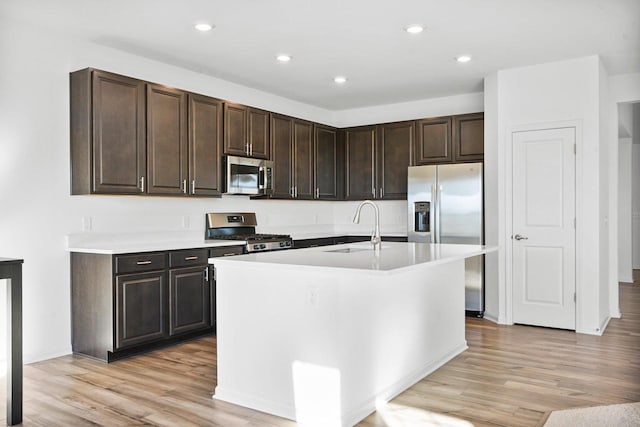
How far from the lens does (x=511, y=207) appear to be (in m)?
5.20

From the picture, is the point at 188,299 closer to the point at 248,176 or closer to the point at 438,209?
the point at 248,176

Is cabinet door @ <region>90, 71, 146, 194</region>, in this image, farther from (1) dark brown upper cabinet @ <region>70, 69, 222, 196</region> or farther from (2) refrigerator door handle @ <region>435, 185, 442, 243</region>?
(2) refrigerator door handle @ <region>435, 185, 442, 243</region>

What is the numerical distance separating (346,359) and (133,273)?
2.07 m

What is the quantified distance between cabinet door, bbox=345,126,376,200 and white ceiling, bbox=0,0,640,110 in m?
1.25

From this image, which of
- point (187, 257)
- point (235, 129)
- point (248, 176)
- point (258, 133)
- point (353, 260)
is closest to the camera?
point (353, 260)

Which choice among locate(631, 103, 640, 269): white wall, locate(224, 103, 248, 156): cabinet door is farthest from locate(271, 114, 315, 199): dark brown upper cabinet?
locate(631, 103, 640, 269): white wall

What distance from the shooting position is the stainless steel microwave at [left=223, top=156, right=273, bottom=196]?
5.19m

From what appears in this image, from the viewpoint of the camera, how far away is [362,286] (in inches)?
114

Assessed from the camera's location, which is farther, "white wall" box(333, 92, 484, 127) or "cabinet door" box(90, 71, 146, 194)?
"white wall" box(333, 92, 484, 127)

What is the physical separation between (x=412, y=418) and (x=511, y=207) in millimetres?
3007

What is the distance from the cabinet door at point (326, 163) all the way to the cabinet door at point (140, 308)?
9.21ft

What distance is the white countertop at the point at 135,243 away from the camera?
4.11 m

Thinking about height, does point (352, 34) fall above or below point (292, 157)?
above

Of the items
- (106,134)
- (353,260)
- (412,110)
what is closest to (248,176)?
(106,134)
